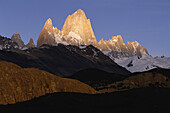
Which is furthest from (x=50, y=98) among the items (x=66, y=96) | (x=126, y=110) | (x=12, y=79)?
(x=126, y=110)

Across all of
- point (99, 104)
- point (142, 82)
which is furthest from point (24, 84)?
point (142, 82)

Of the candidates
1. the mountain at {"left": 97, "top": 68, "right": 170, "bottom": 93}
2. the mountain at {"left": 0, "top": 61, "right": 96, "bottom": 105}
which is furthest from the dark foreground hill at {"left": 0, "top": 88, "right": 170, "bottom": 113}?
the mountain at {"left": 97, "top": 68, "right": 170, "bottom": 93}

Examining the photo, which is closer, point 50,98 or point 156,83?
point 50,98

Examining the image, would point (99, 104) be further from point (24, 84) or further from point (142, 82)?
point (142, 82)

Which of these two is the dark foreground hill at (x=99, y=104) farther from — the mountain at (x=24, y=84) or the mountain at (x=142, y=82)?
the mountain at (x=142, y=82)

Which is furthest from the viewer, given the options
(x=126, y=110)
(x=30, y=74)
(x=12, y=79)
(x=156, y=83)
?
(x=156, y=83)

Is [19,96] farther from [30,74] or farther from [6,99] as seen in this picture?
[30,74]

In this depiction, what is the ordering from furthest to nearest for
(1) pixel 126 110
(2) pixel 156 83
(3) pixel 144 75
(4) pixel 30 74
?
(3) pixel 144 75 → (2) pixel 156 83 → (4) pixel 30 74 → (1) pixel 126 110
